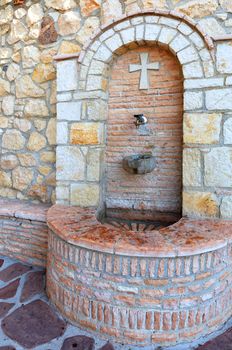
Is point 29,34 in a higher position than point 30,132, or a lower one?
higher

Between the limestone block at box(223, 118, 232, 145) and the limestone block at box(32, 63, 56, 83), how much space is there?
1757 millimetres

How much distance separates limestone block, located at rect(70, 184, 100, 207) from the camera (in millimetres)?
2350

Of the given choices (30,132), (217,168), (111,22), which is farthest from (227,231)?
(30,132)

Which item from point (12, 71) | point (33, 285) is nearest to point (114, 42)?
point (12, 71)

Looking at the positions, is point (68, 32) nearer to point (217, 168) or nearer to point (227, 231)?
point (217, 168)

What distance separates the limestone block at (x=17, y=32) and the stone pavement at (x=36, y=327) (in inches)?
98.3

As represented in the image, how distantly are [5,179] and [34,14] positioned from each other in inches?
72.3

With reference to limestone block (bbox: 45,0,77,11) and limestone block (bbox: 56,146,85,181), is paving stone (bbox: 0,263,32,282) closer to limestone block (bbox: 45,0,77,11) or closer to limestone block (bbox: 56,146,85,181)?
limestone block (bbox: 56,146,85,181)

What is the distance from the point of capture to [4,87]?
112 inches

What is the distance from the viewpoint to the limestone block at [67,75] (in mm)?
2340

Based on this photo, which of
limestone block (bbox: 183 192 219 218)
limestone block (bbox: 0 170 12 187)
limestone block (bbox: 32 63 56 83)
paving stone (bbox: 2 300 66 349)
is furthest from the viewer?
limestone block (bbox: 0 170 12 187)

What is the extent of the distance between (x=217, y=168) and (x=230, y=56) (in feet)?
2.92

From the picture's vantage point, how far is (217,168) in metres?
2.03

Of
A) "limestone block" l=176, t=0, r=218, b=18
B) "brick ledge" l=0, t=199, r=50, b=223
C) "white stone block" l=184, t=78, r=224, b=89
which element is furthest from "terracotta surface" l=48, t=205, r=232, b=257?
"limestone block" l=176, t=0, r=218, b=18
